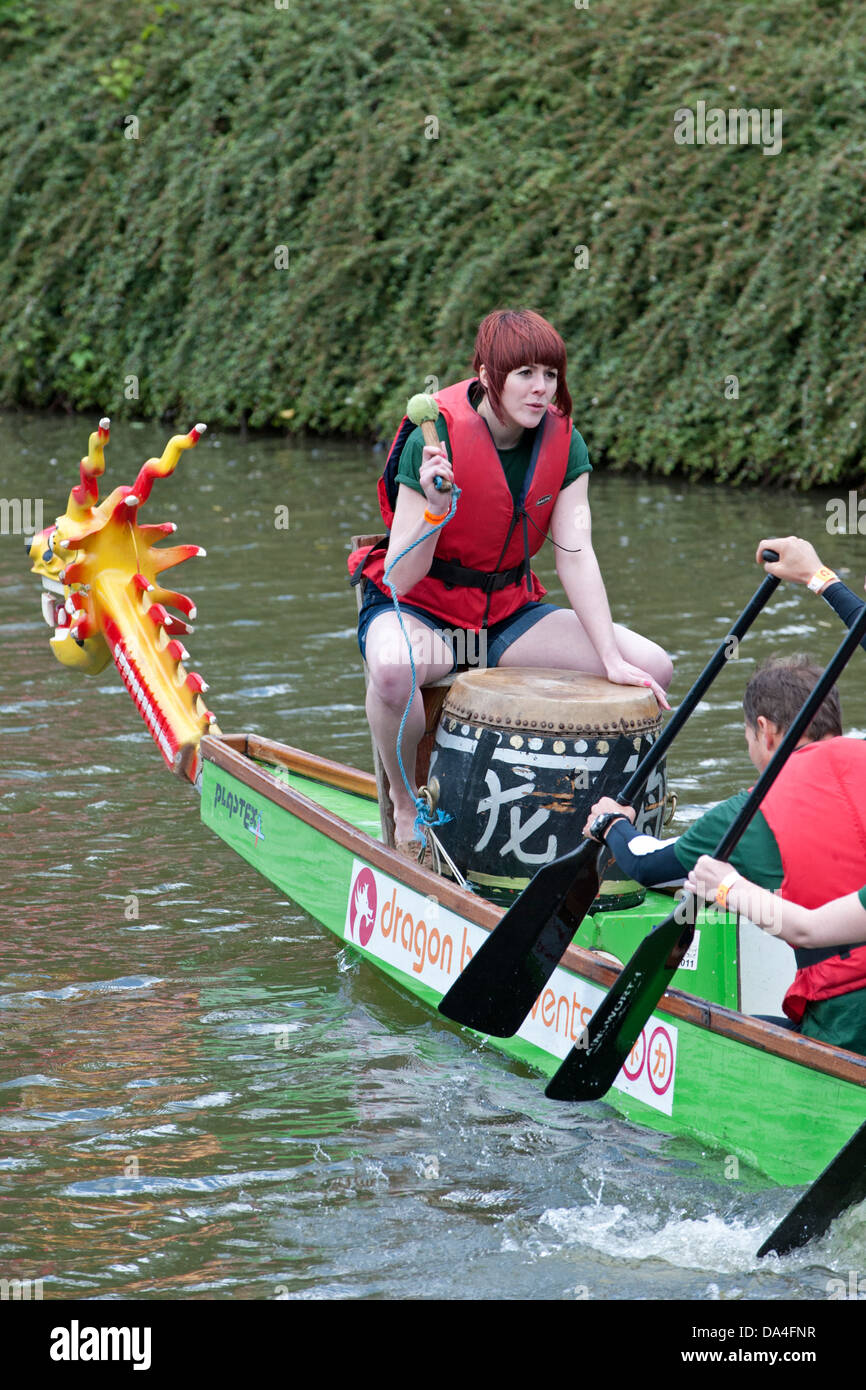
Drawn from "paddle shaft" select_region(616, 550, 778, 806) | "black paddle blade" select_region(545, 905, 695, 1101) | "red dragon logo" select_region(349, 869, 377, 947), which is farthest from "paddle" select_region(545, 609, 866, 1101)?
"red dragon logo" select_region(349, 869, 377, 947)

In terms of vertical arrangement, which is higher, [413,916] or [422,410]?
[422,410]

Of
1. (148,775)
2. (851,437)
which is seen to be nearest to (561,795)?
(148,775)

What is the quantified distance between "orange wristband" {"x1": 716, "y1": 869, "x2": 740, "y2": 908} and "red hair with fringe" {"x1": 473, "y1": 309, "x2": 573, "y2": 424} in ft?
5.60

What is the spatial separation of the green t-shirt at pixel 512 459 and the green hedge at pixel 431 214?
7.40 meters

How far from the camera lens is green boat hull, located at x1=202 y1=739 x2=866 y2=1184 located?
3.48 meters

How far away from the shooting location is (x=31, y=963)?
502 centimetres

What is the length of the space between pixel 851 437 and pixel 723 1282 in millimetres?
9351

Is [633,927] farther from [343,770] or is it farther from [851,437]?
[851,437]

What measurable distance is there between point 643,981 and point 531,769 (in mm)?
802

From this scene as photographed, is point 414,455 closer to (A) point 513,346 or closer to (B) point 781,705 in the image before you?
(A) point 513,346

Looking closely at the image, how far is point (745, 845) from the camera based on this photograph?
359cm
